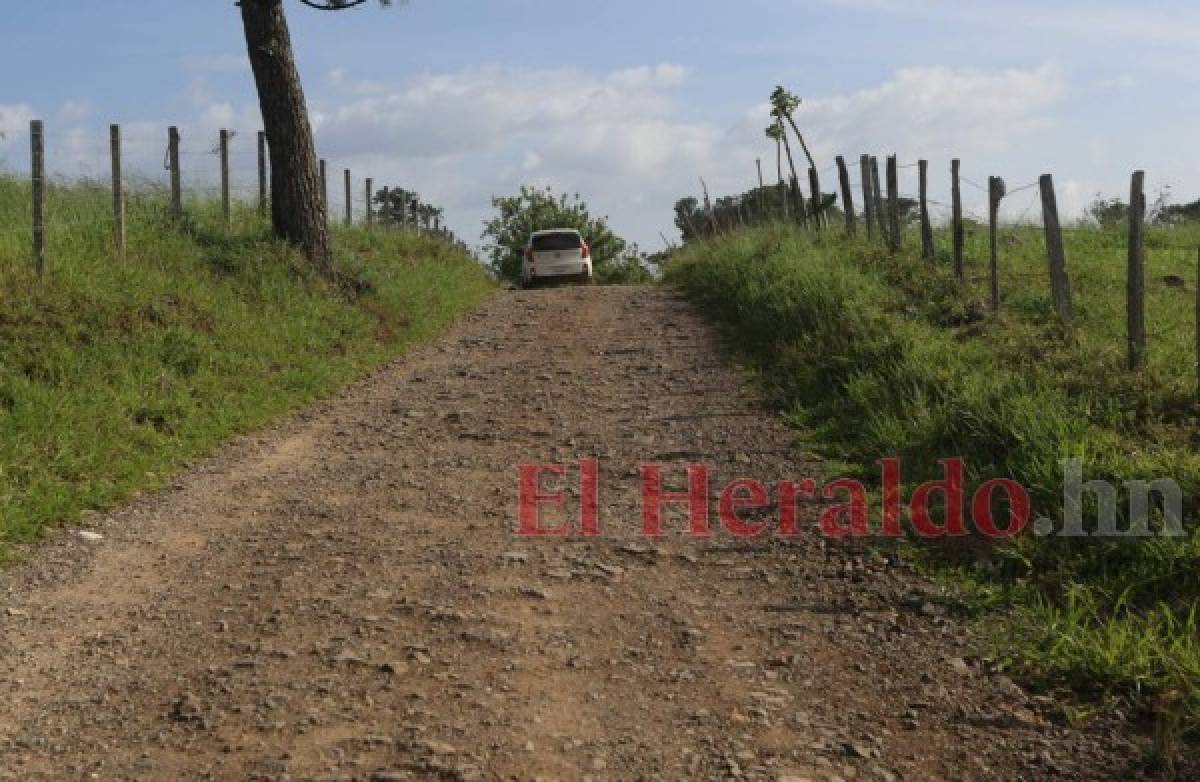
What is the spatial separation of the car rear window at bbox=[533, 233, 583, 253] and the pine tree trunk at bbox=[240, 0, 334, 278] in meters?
9.58

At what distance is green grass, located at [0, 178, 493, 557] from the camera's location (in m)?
7.24

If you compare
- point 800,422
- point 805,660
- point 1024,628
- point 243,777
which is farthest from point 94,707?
point 800,422

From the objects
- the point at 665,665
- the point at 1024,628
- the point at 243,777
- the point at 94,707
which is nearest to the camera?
the point at 243,777

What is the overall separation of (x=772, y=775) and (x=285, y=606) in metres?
2.44

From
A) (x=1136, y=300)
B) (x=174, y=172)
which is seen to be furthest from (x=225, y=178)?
(x=1136, y=300)

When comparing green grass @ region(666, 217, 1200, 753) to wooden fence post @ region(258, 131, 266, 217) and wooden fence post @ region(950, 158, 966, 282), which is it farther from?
wooden fence post @ region(258, 131, 266, 217)

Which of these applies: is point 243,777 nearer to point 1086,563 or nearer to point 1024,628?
point 1024,628

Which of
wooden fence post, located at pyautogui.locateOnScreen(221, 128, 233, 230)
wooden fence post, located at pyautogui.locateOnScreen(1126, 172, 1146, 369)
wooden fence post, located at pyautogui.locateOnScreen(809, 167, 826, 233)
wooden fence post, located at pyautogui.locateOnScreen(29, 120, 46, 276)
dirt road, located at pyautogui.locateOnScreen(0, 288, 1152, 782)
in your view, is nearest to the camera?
dirt road, located at pyautogui.locateOnScreen(0, 288, 1152, 782)

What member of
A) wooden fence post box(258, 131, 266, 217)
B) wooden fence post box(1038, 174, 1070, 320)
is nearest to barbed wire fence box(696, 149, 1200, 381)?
wooden fence post box(1038, 174, 1070, 320)

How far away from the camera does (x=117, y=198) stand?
11914 millimetres

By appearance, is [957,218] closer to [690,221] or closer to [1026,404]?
[1026,404]

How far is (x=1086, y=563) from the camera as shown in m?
5.46

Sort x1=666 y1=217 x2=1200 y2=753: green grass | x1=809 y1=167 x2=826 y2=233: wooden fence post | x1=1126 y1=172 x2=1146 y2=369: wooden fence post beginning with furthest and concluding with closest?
x1=809 y1=167 x2=826 y2=233: wooden fence post, x1=1126 y1=172 x2=1146 y2=369: wooden fence post, x1=666 y1=217 x2=1200 y2=753: green grass

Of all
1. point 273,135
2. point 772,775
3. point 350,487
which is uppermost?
point 273,135
